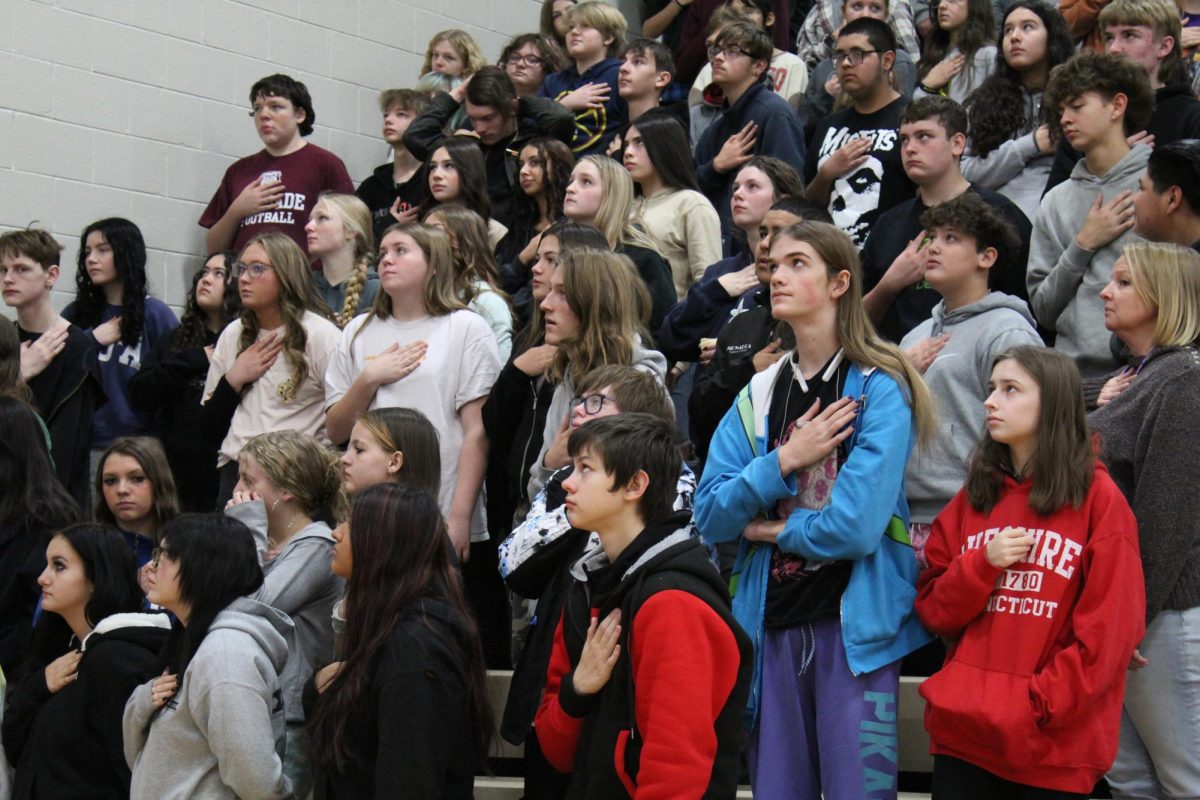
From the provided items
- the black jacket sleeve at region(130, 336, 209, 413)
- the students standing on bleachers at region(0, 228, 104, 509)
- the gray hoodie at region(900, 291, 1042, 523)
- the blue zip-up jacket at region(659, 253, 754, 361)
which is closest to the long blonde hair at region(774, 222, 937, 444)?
the gray hoodie at region(900, 291, 1042, 523)

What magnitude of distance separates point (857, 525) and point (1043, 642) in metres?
0.46

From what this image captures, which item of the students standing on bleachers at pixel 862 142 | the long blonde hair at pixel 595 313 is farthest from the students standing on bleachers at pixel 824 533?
the students standing on bleachers at pixel 862 142

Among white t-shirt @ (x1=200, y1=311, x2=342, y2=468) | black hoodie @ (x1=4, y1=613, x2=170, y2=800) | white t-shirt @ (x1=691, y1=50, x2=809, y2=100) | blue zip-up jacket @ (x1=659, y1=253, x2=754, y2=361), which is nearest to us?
black hoodie @ (x1=4, y1=613, x2=170, y2=800)

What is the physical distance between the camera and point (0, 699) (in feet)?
14.8

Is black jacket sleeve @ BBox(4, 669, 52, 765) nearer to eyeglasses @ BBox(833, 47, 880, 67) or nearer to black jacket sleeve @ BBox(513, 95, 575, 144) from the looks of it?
black jacket sleeve @ BBox(513, 95, 575, 144)

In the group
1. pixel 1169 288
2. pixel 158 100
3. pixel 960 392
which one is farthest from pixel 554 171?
pixel 1169 288

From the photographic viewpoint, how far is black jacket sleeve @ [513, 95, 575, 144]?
7.15 metres

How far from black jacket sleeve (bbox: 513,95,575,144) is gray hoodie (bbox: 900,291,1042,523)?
3.36 m

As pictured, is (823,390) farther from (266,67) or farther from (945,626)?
(266,67)

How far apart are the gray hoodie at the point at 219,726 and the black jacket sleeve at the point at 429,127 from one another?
3909 mm

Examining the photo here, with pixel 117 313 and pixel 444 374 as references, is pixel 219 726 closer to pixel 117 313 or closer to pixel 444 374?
pixel 444 374

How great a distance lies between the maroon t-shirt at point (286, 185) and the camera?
729 cm

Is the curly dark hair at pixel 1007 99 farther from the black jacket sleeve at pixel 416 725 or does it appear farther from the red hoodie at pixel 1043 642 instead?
the black jacket sleeve at pixel 416 725

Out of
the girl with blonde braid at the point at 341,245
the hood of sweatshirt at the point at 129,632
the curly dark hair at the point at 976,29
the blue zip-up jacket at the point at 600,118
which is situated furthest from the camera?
the blue zip-up jacket at the point at 600,118
